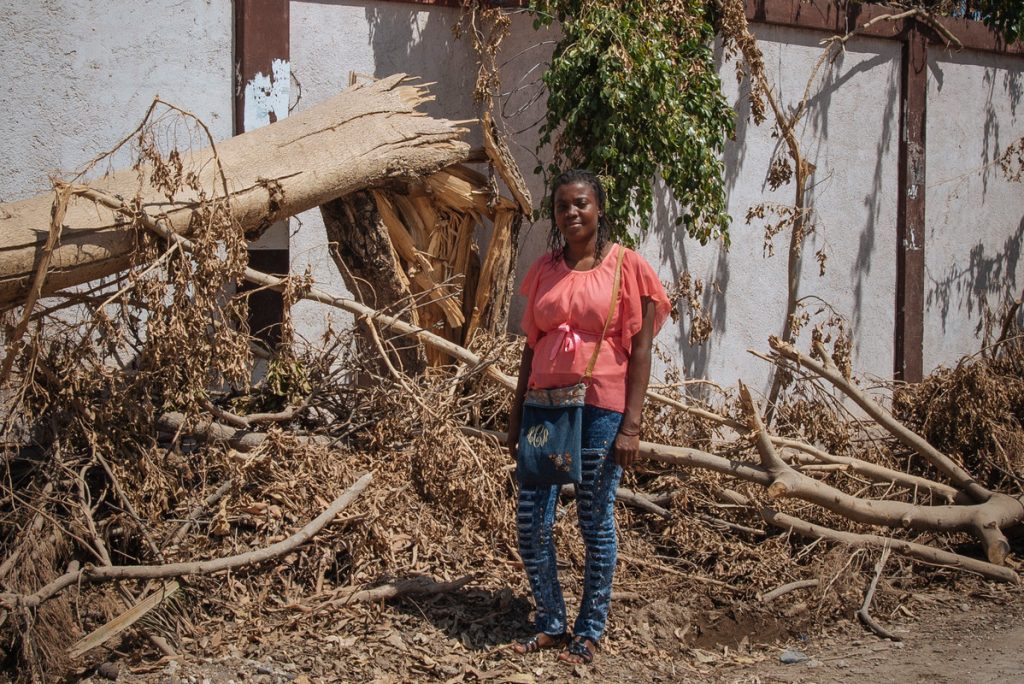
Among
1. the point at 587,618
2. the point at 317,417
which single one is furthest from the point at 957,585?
the point at 317,417

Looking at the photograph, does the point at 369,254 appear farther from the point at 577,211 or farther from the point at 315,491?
the point at 577,211

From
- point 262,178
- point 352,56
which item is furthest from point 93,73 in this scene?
point 262,178

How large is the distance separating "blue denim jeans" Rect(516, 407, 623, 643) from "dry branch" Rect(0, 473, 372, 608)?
1.01 m

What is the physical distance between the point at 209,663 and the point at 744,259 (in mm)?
4893

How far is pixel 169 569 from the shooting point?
13.8 feet

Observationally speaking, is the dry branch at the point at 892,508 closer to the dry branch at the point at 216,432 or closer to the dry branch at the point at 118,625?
the dry branch at the point at 216,432

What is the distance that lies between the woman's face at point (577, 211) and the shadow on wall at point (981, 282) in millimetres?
5441

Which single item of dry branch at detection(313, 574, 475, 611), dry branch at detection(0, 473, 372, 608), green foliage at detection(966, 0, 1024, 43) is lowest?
dry branch at detection(313, 574, 475, 611)

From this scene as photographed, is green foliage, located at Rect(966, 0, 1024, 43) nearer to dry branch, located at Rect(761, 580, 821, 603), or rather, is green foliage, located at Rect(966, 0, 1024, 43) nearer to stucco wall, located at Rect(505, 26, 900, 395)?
stucco wall, located at Rect(505, 26, 900, 395)

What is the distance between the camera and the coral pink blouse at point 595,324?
13.1 ft

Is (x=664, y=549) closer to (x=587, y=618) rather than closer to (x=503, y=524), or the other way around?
(x=503, y=524)

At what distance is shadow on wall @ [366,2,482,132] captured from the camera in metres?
6.88

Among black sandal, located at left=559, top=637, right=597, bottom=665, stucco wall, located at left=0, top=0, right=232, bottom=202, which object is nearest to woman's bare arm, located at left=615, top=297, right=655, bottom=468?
black sandal, located at left=559, top=637, right=597, bottom=665

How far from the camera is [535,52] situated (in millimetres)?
7008
